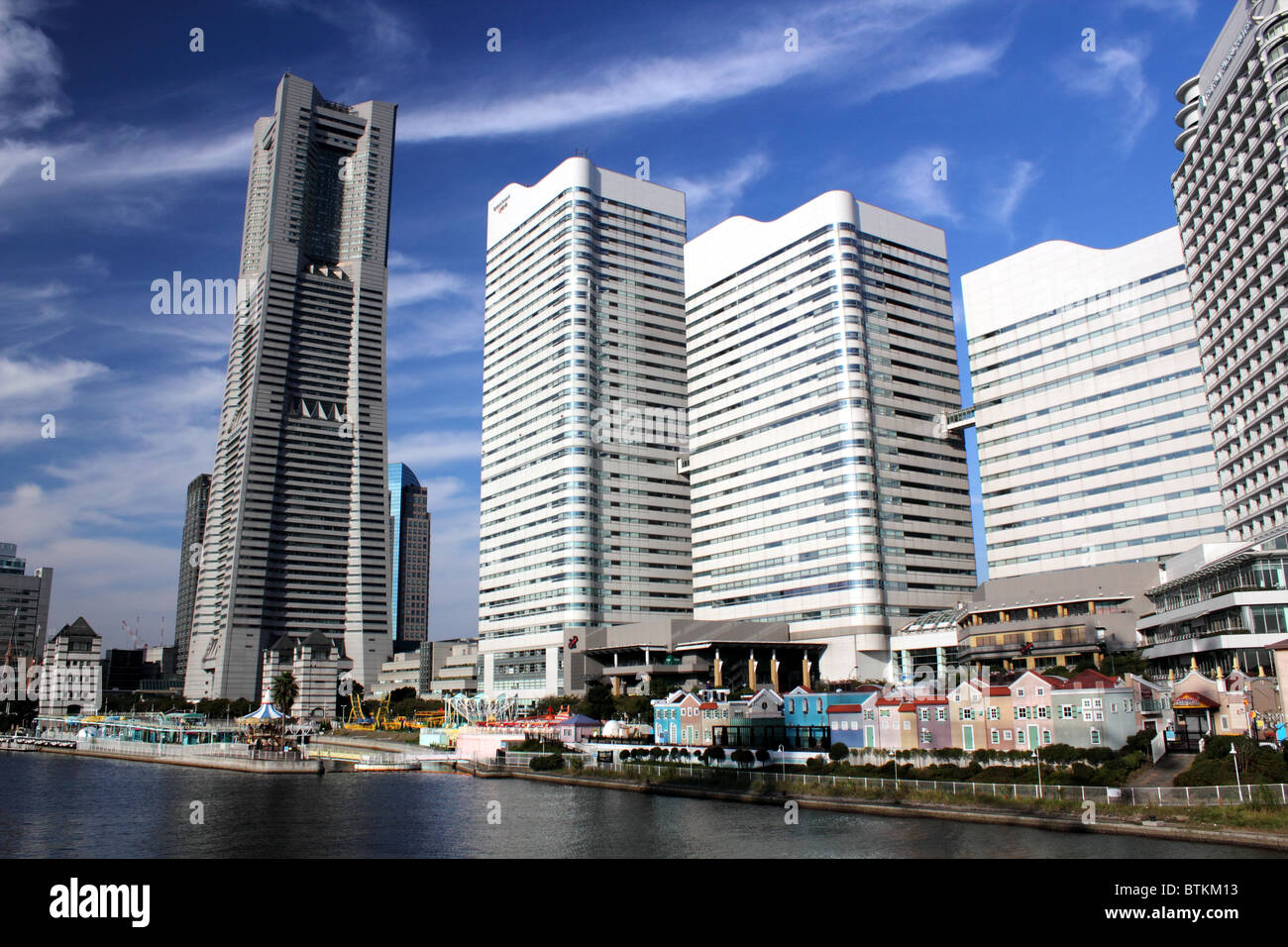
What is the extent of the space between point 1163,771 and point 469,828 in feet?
166

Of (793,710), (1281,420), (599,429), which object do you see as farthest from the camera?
(599,429)

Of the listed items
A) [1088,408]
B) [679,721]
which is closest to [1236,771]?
[679,721]

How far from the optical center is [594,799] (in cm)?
8612

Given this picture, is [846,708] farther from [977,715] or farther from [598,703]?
[598,703]

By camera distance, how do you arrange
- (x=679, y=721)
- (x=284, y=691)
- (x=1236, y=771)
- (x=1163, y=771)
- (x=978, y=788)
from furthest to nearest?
1. (x=284, y=691)
2. (x=679, y=721)
3. (x=1163, y=771)
4. (x=978, y=788)
5. (x=1236, y=771)

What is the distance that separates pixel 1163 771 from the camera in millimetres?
67062

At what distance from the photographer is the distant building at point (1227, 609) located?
315 feet

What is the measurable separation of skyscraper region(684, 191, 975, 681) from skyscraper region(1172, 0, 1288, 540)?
4775 cm

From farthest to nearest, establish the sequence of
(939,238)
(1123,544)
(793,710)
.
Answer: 1. (939,238)
2. (1123,544)
3. (793,710)

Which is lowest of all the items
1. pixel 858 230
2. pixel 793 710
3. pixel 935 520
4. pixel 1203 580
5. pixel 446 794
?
pixel 446 794

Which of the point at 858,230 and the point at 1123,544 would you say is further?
the point at 858,230

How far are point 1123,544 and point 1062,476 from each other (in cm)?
1543
